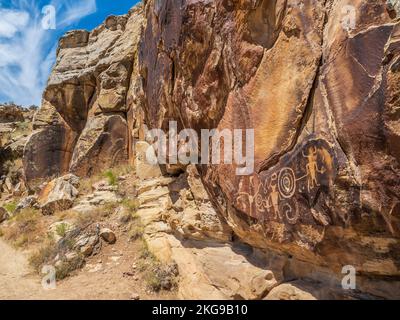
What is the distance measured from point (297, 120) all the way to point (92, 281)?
416cm

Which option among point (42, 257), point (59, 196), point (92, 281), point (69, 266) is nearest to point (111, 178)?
point (59, 196)

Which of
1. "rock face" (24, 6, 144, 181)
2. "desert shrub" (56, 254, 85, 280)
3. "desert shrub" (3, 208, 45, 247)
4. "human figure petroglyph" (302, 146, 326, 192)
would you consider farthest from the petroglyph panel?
"rock face" (24, 6, 144, 181)

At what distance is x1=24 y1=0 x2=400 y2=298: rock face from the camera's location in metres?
2.22

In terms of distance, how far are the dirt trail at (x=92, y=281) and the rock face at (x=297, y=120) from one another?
Answer: 69cm

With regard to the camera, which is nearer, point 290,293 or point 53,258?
point 290,293

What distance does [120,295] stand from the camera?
4.66 meters

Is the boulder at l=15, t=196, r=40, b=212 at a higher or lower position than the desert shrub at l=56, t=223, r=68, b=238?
higher

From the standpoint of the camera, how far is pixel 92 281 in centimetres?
514

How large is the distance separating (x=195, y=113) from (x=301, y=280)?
266cm

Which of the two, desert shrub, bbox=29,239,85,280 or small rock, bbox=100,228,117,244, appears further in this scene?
small rock, bbox=100,228,117,244

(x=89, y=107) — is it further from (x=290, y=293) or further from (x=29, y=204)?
(x=290, y=293)

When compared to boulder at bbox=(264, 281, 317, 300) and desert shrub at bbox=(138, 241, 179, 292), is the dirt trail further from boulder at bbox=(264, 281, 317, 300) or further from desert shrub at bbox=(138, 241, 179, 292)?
boulder at bbox=(264, 281, 317, 300)

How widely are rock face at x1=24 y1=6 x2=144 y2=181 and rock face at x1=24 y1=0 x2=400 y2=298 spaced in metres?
6.40
